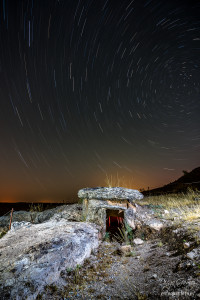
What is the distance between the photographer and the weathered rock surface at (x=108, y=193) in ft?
29.6

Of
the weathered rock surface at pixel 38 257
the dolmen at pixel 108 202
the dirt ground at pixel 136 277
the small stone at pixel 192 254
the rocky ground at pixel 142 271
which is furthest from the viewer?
the dolmen at pixel 108 202

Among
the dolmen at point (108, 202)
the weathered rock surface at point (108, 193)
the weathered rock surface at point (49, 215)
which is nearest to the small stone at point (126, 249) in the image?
the dolmen at point (108, 202)

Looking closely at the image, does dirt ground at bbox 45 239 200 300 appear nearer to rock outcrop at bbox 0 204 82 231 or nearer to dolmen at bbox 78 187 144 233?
dolmen at bbox 78 187 144 233

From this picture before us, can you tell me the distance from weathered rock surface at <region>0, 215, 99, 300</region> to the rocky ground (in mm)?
200

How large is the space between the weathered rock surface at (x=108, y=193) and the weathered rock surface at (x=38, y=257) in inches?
103

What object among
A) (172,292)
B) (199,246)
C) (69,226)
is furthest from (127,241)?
(172,292)

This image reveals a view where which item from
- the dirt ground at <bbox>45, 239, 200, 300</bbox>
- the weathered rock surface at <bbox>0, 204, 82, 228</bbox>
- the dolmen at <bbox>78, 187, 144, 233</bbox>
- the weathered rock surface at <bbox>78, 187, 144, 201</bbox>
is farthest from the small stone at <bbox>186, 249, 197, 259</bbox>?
the weathered rock surface at <bbox>0, 204, 82, 228</bbox>

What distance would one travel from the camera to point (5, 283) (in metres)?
3.54

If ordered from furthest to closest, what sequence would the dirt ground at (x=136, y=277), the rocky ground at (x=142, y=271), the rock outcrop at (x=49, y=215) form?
the rock outcrop at (x=49, y=215), the rocky ground at (x=142, y=271), the dirt ground at (x=136, y=277)

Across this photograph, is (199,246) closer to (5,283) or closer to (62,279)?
(62,279)

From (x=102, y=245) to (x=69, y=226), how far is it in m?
1.71

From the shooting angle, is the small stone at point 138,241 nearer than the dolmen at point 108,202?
Yes

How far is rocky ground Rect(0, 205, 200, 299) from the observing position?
331cm

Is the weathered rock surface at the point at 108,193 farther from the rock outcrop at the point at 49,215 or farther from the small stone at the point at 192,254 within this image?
the small stone at the point at 192,254
